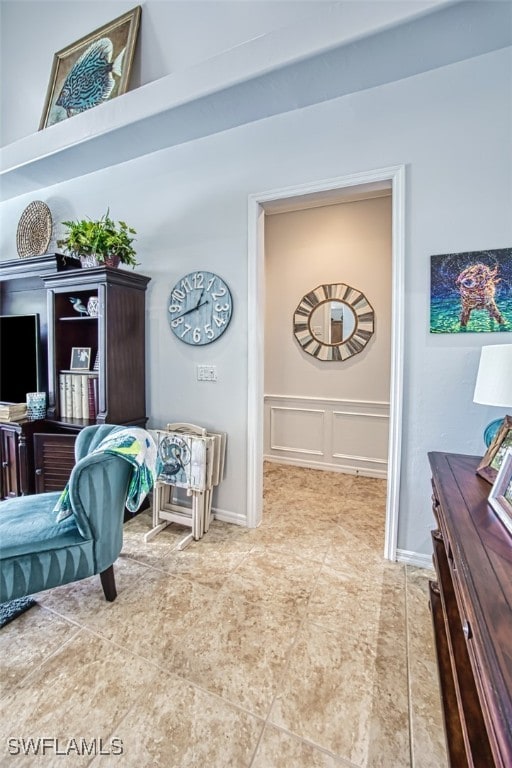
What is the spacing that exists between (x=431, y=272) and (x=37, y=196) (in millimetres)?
3651

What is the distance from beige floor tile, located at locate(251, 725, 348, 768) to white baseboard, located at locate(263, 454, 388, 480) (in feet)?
8.51

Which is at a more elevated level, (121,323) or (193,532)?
(121,323)

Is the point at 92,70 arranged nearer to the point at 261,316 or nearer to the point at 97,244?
the point at 97,244

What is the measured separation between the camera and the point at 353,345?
141 inches

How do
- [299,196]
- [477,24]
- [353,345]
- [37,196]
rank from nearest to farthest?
[477,24] < [299,196] < [37,196] < [353,345]

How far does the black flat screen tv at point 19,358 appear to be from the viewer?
3012mm

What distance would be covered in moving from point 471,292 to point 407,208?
60 cm

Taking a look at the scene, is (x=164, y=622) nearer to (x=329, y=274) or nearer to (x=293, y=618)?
(x=293, y=618)

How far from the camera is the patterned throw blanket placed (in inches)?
63.2

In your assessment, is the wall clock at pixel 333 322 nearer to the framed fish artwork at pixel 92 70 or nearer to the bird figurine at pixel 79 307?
the bird figurine at pixel 79 307

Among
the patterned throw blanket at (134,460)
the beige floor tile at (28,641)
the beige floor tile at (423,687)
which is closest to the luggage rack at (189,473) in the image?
the patterned throw blanket at (134,460)

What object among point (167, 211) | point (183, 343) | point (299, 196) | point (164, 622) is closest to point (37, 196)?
point (167, 211)

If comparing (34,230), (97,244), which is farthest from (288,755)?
(34,230)

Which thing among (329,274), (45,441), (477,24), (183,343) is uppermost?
(477,24)
